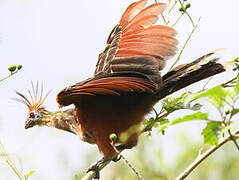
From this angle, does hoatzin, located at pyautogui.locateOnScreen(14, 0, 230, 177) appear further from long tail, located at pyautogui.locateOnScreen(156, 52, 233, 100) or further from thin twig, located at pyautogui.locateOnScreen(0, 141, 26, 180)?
thin twig, located at pyautogui.locateOnScreen(0, 141, 26, 180)

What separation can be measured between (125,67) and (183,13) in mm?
Result: 1113

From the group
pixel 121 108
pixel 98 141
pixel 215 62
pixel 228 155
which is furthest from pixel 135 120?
pixel 228 155

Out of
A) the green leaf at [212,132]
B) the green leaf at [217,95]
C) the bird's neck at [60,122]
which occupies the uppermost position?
the green leaf at [217,95]

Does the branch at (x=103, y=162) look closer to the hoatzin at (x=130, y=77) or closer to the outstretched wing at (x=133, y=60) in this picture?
the hoatzin at (x=130, y=77)

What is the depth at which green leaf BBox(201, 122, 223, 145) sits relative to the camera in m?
1.94

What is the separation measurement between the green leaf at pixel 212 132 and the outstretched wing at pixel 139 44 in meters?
1.30

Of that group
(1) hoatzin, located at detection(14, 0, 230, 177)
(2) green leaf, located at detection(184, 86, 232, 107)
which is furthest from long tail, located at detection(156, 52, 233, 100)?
(2) green leaf, located at detection(184, 86, 232, 107)

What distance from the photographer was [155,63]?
3.26m

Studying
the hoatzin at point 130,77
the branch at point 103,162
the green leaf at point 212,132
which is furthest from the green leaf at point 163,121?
the green leaf at point 212,132

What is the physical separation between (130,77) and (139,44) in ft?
1.03

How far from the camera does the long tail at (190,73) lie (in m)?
3.18

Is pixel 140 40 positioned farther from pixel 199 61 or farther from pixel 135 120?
pixel 135 120

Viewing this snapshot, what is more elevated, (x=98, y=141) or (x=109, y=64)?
(x=109, y=64)

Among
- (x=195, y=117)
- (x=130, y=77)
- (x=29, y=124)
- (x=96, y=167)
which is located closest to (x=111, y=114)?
→ (x=96, y=167)
